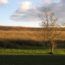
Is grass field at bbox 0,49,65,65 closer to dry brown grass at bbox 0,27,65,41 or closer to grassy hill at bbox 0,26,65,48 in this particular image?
grassy hill at bbox 0,26,65,48

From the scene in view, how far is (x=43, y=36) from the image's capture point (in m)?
88.5

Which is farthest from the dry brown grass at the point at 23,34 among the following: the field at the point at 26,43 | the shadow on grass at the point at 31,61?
the shadow on grass at the point at 31,61

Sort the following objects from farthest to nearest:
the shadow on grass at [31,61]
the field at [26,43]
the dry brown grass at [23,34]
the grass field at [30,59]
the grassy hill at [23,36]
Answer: the dry brown grass at [23,34] < the grassy hill at [23,36] < the field at [26,43] < the grass field at [30,59] < the shadow on grass at [31,61]

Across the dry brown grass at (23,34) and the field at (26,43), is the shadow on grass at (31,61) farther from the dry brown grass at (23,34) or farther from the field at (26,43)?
the dry brown grass at (23,34)

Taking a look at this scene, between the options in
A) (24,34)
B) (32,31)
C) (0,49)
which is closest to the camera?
(0,49)

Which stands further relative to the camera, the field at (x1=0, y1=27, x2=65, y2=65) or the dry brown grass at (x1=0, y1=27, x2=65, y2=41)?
the dry brown grass at (x1=0, y1=27, x2=65, y2=41)

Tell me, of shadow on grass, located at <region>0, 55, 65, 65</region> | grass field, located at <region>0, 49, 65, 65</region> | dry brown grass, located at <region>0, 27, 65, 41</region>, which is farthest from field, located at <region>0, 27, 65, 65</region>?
shadow on grass, located at <region>0, 55, 65, 65</region>

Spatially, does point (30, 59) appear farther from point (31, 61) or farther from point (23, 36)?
point (23, 36)

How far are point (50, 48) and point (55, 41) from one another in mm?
5528

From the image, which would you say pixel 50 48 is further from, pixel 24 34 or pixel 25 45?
pixel 24 34

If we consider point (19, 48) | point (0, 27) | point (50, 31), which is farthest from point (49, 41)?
point (0, 27)

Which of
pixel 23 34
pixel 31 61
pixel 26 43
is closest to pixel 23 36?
pixel 23 34

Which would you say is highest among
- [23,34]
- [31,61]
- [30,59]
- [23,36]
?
[31,61]

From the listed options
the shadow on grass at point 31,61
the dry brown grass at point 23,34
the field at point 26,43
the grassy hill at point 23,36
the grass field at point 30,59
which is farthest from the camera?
the dry brown grass at point 23,34
